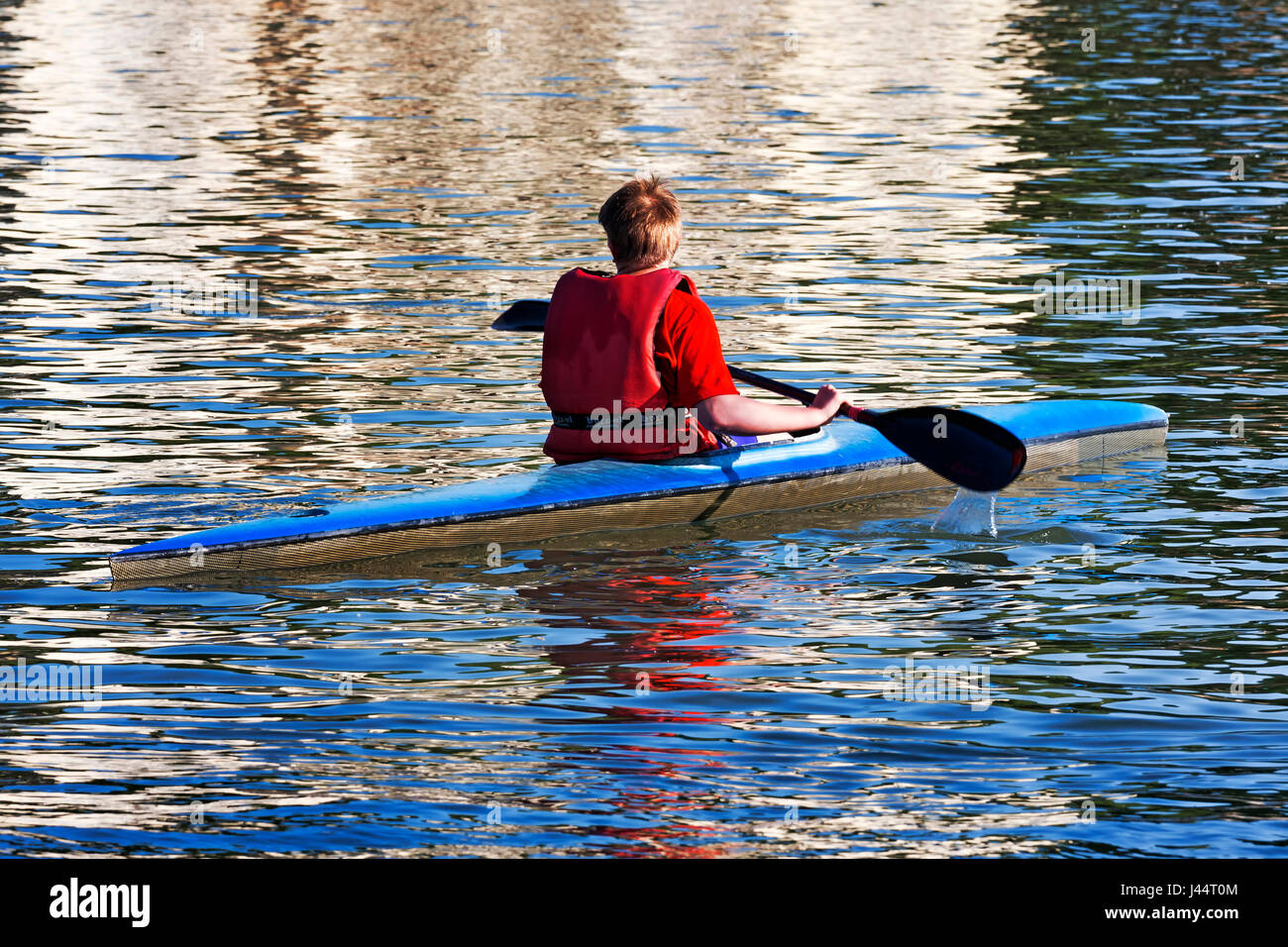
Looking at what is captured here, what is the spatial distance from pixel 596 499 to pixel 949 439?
61.5 inches

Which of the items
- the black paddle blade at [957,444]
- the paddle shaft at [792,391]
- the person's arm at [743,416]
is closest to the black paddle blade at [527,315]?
the paddle shaft at [792,391]

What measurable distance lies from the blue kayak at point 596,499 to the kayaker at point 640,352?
249 mm

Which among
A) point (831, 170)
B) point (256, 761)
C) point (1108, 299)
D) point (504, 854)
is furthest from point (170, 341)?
point (831, 170)

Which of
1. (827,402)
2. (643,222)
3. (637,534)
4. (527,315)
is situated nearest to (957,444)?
(827,402)

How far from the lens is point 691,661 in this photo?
252 inches

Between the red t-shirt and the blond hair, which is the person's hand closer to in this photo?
the red t-shirt

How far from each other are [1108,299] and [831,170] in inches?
290

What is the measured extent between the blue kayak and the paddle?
0.97 feet

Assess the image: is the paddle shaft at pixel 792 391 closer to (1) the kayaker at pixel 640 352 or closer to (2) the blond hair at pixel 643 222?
(1) the kayaker at pixel 640 352

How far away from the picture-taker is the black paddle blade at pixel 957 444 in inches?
322

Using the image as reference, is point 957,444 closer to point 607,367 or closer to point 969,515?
point 969,515

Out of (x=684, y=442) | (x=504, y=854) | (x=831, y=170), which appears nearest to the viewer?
(x=504, y=854)

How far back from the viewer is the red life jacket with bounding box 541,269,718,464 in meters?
7.53
